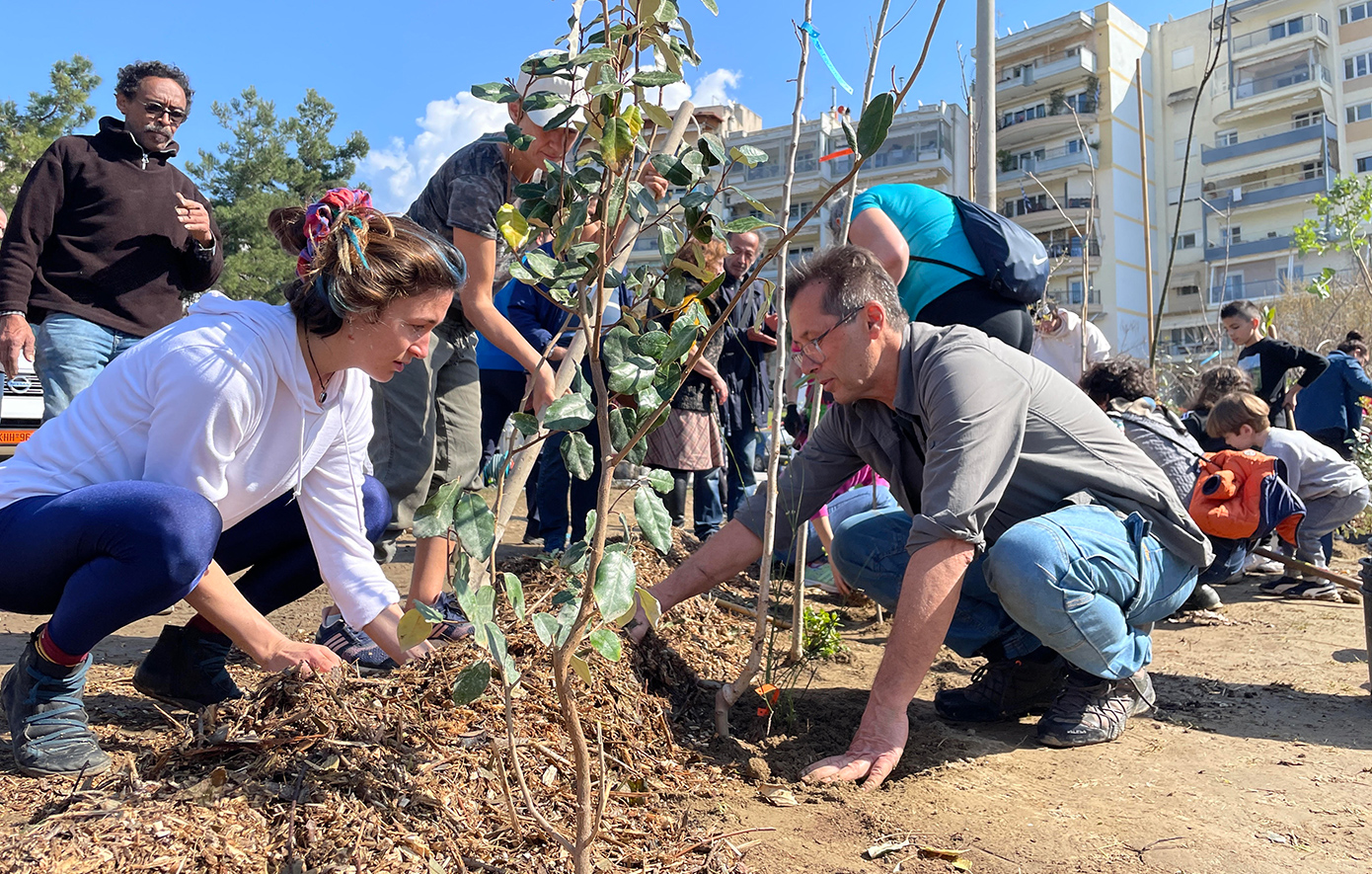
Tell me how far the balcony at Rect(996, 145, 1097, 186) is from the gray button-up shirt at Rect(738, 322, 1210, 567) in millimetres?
37476

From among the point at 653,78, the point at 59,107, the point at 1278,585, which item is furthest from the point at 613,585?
the point at 59,107

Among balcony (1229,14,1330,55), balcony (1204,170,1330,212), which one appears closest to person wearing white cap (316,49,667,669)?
balcony (1204,170,1330,212)

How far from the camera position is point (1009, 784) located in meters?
2.01

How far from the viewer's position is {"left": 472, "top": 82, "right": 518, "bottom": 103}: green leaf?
134 cm

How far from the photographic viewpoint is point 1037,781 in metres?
2.04

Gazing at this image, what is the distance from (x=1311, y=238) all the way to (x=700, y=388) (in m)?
9.59

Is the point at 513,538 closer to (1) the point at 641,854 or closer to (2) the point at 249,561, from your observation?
(2) the point at 249,561

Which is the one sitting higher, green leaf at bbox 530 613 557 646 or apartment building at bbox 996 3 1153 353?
apartment building at bbox 996 3 1153 353

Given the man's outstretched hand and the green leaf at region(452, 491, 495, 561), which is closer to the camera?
the green leaf at region(452, 491, 495, 561)

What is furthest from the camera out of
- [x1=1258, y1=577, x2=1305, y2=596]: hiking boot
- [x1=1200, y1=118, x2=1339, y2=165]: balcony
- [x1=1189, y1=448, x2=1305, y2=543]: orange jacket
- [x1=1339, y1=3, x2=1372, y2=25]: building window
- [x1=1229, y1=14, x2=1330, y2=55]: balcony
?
[x1=1229, y1=14, x2=1330, y2=55]: balcony

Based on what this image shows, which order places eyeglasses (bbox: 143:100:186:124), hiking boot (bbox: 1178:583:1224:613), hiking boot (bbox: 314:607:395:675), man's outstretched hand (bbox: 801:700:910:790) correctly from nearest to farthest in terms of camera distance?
man's outstretched hand (bbox: 801:700:910:790)
hiking boot (bbox: 314:607:395:675)
eyeglasses (bbox: 143:100:186:124)
hiking boot (bbox: 1178:583:1224:613)

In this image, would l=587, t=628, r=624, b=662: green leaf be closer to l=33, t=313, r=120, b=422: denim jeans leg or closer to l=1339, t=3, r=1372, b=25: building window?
l=33, t=313, r=120, b=422: denim jeans leg

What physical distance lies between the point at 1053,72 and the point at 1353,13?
11.0 metres

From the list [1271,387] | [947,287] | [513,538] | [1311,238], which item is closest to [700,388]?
[947,287]
